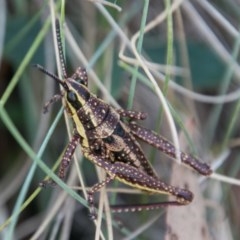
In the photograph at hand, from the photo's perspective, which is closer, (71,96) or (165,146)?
(71,96)

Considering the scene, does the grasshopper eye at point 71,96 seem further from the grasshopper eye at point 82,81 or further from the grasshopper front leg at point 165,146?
the grasshopper front leg at point 165,146

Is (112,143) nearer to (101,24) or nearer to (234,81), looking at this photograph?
(101,24)

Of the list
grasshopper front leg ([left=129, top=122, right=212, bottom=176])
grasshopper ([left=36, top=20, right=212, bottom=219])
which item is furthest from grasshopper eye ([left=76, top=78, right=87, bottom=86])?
grasshopper front leg ([left=129, top=122, right=212, bottom=176])

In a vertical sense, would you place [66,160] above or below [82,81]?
below

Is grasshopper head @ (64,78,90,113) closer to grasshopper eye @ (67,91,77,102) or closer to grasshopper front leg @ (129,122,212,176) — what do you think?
grasshopper eye @ (67,91,77,102)

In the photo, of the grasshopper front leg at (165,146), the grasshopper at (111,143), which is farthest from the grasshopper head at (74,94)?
the grasshopper front leg at (165,146)

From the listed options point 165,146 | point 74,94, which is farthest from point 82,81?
point 165,146

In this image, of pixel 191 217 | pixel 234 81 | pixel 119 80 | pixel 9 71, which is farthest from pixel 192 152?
pixel 9 71

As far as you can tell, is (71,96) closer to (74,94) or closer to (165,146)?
(74,94)
